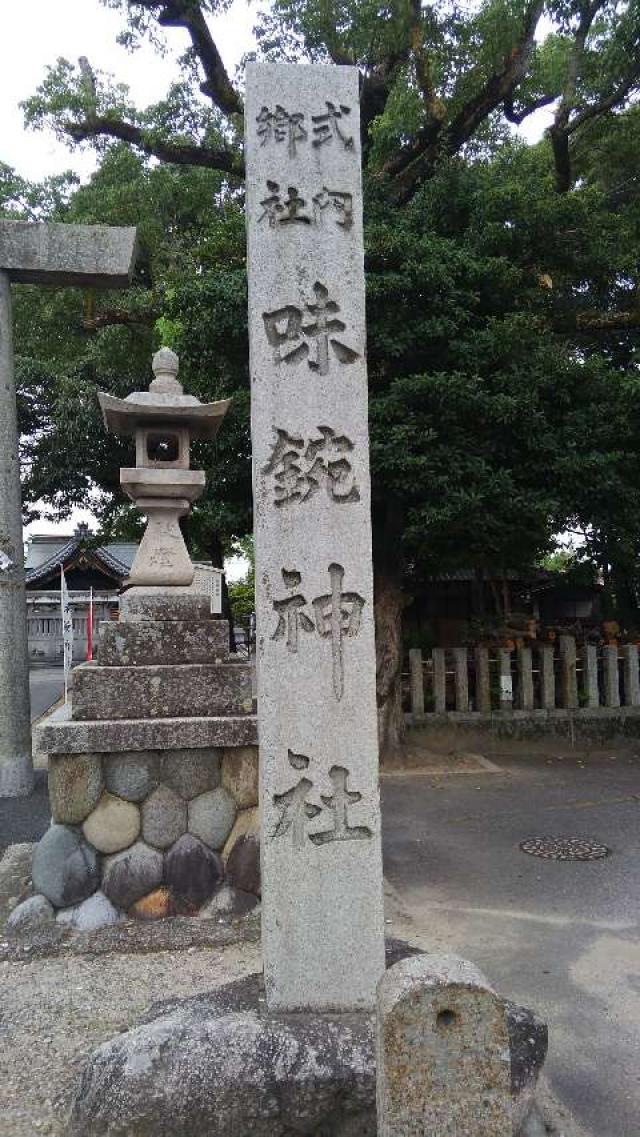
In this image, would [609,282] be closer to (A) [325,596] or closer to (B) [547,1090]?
(A) [325,596]

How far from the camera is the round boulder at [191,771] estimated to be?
4371mm

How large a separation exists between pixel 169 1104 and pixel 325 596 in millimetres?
1695

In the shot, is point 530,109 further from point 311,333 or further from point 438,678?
point 311,333

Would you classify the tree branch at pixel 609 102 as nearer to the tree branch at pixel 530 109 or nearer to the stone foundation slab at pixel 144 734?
the tree branch at pixel 530 109

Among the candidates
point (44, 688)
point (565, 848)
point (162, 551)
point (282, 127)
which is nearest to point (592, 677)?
point (565, 848)

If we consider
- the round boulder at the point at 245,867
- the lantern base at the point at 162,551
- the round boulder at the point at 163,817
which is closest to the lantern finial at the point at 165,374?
the lantern base at the point at 162,551

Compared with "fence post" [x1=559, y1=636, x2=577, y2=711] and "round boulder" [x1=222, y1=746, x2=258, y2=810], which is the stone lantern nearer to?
"round boulder" [x1=222, y1=746, x2=258, y2=810]

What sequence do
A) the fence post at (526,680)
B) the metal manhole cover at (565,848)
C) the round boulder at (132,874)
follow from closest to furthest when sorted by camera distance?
1. the round boulder at (132,874)
2. the metal manhole cover at (565,848)
3. the fence post at (526,680)

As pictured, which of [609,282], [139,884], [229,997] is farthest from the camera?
[609,282]

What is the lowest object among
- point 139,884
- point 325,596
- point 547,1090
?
point 547,1090

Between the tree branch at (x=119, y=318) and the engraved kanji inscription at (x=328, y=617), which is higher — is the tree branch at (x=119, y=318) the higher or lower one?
the higher one

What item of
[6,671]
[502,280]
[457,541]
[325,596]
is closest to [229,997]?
[325,596]

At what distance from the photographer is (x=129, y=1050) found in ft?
8.00

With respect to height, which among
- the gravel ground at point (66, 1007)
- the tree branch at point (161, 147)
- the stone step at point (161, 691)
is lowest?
the gravel ground at point (66, 1007)
